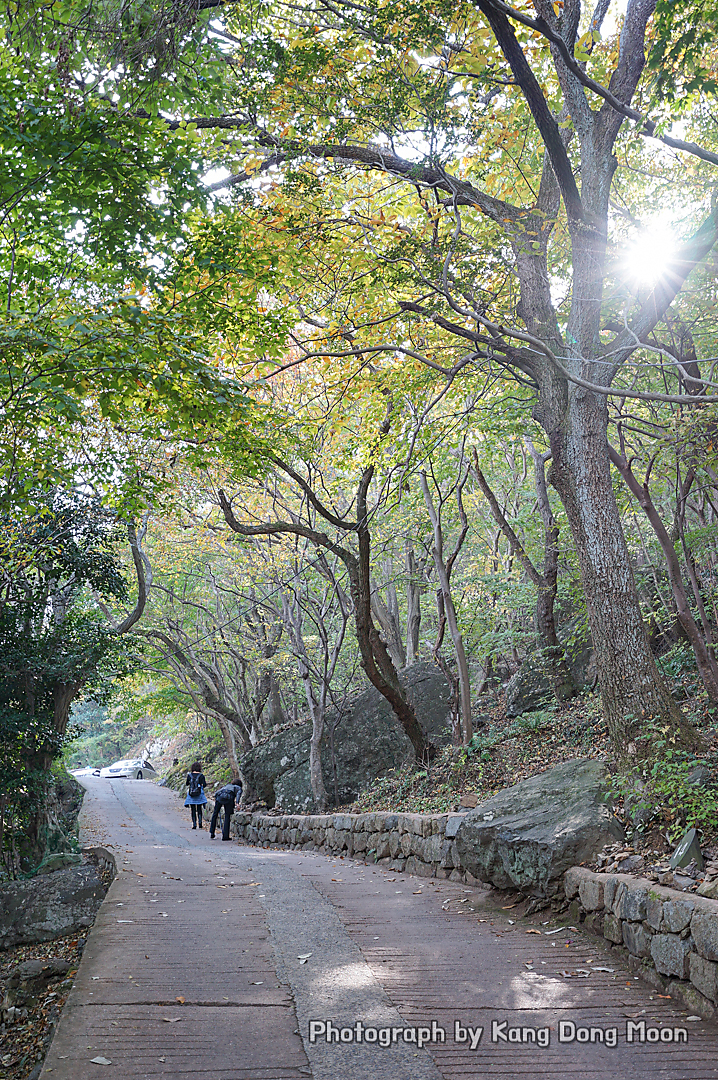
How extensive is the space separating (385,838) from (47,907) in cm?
449

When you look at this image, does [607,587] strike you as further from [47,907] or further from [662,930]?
[47,907]

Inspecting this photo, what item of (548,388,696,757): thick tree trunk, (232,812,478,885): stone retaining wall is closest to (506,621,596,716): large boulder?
(232,812,478,885): stone retaining wall

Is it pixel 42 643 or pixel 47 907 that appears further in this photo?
pixel 42 643

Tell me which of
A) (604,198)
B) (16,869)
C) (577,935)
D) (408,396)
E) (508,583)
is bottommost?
(16,869)

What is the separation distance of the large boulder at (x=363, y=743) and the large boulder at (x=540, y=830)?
7.01 metres

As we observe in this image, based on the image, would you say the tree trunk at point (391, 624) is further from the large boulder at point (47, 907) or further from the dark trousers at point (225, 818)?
the large boulder at point (47, 907)

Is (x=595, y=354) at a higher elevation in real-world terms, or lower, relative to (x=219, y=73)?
lower

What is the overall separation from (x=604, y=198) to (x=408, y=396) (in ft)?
11.4

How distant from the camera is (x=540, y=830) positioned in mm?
6004

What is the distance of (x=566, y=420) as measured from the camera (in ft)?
22.7

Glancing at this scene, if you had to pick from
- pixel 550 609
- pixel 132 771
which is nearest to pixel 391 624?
pixel 550 609

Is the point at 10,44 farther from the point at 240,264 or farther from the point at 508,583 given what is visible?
the point at 508,583

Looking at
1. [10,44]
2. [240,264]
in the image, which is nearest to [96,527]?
[240,264]

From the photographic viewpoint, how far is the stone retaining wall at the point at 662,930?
12.4 feet
